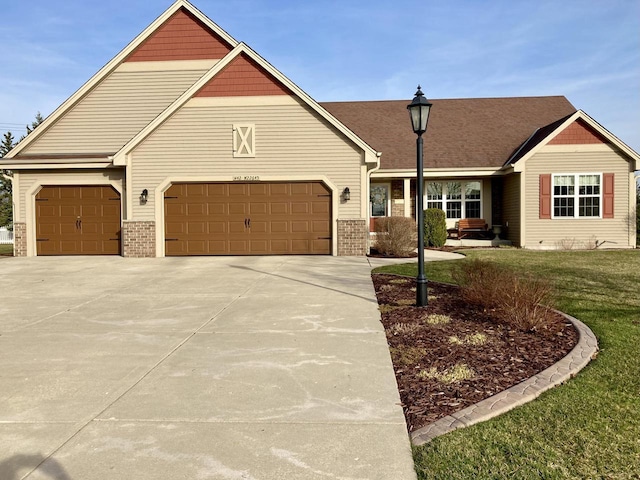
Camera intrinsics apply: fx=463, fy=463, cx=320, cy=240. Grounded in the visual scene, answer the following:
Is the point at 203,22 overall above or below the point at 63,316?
above

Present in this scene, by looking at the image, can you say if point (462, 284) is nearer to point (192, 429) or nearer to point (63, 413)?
point (192, 429)

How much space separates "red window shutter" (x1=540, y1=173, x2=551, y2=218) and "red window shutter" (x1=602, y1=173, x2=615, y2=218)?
1.93 m

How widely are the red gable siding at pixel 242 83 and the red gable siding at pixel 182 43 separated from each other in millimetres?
3004

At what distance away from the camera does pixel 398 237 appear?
14953 millimetres

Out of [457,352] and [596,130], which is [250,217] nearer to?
[457,352]

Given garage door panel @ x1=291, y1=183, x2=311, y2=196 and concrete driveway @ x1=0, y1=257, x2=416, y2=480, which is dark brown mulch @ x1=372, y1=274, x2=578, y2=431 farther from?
garage door panel @ x1=291, y1=183, x2=311, y2=196

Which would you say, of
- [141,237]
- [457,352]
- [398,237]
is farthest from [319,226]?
[457,352]

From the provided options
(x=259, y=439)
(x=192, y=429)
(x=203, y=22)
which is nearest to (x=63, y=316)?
(x=192, y=429)

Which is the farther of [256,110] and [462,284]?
[256,110]

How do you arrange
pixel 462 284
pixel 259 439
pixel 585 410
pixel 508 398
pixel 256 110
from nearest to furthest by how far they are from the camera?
pixel 259 439, pixel 585 410, pixel 508 398, pixel 462 284, pixel 256 110

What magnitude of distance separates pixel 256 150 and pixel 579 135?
11.9 meters

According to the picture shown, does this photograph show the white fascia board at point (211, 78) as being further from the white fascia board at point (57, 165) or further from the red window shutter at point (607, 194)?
the red window shutter at point (607, 194)

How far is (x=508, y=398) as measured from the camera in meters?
3.69

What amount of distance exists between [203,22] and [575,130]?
14.5 m
